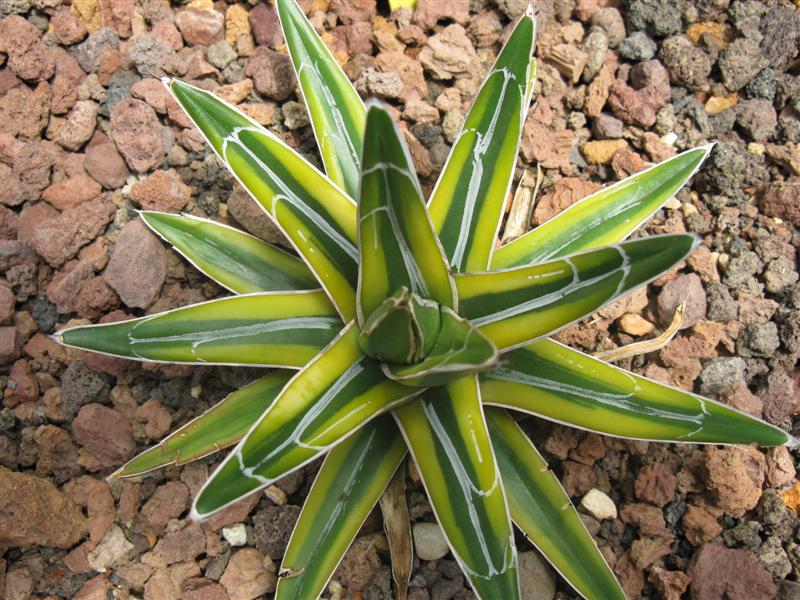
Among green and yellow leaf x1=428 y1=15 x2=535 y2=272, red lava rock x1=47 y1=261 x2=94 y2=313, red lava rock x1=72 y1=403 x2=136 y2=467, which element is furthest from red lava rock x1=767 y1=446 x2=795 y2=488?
red lava rock x1=47 y1=261 x2=94 y2=313

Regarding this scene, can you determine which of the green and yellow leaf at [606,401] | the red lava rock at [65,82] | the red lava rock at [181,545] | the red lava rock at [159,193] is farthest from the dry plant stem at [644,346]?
the red lava rock at [65,82]

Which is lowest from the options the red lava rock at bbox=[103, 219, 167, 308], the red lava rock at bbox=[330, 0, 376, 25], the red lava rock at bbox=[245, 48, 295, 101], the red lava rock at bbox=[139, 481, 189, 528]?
the red lava rock at bbox=[139, 481, 189, 528]

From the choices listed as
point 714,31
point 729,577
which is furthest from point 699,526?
point 714,31

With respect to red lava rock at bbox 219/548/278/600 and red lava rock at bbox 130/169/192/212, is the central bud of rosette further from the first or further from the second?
red lava rock at bbox 130/169/192/212

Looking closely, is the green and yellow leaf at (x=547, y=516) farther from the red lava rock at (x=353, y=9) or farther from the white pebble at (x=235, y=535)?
the red lava rock at (x=353, y=9)

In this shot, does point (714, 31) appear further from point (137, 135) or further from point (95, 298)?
point (95, 298)

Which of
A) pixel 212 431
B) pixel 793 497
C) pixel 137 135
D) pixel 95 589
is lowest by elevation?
pixel 95 589

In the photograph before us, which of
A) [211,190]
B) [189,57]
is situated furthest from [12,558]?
[189,57]
